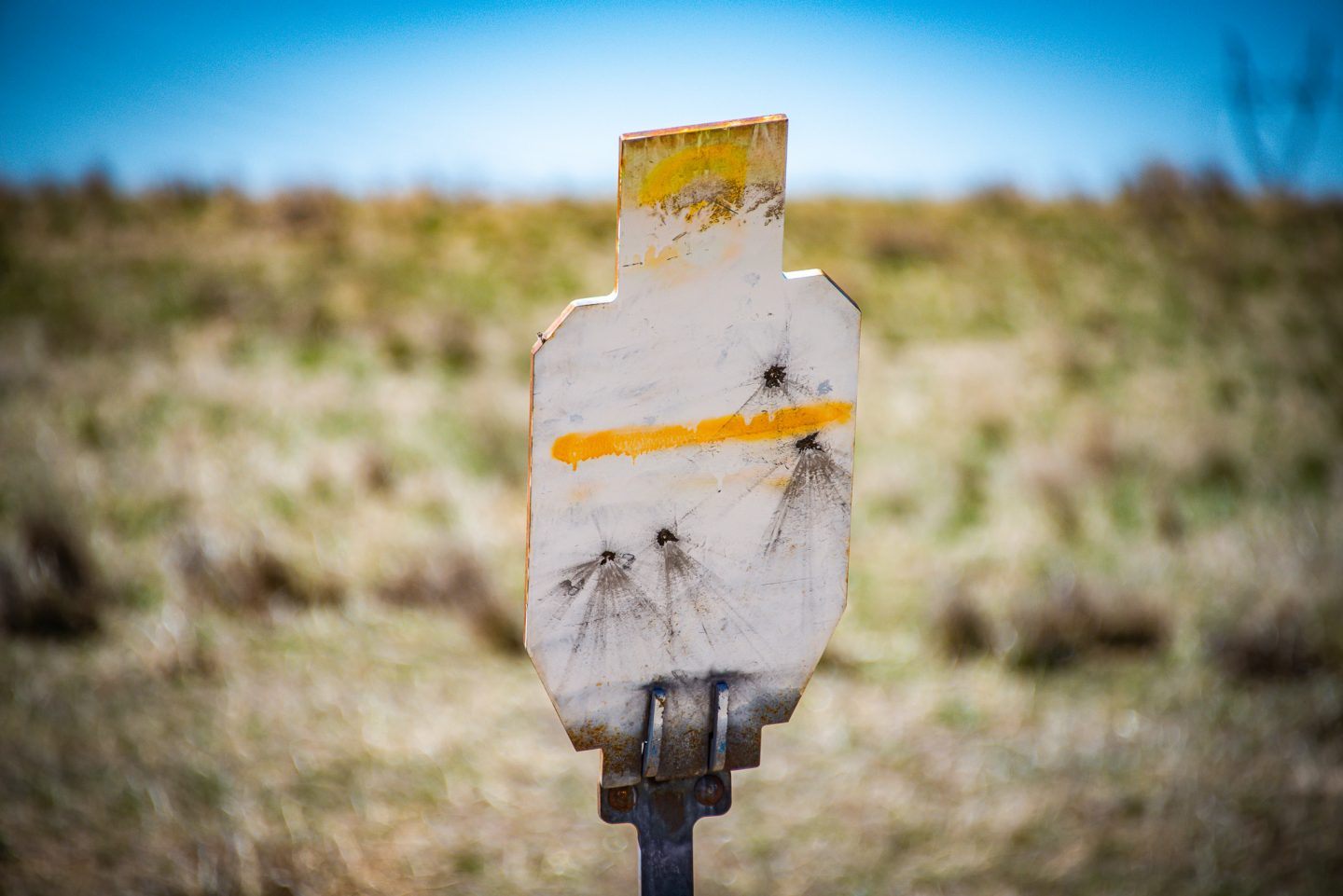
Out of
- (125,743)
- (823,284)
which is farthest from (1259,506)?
(125,743)

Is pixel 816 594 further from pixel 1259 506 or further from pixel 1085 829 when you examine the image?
pixel 1259 506

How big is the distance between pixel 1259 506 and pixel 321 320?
8.37 m

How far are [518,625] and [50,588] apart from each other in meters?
2.02

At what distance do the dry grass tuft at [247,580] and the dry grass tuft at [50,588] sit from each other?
0.40 meters

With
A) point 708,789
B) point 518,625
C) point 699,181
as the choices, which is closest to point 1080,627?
point 518,625

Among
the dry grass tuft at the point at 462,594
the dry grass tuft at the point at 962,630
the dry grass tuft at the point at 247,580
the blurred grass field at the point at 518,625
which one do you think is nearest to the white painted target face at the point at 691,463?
the blurred grass field at the point at 518,625

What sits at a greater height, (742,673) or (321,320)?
(321,320)

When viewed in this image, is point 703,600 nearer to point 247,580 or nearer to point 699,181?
point 699,181

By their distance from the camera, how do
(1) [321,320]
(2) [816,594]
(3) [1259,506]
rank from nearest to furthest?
(2) [816,594]
(3) [1259,506]
(1) [321,320]

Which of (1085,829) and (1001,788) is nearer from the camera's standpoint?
(1085,829)

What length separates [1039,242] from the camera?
13016mm

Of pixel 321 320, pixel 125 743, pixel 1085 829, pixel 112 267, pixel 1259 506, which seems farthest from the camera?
pixel 112 267

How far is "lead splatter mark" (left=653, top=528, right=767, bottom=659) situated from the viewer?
61.6 inches

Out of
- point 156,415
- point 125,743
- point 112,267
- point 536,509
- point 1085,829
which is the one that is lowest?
point 1085,829
